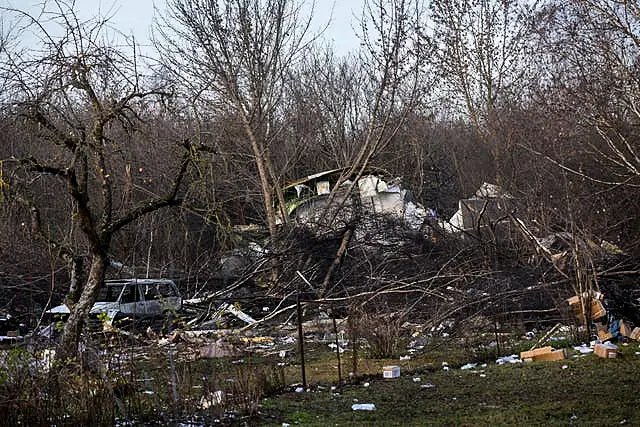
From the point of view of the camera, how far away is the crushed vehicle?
44.0 feet

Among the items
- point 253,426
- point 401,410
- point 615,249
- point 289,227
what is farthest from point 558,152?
point 253,426

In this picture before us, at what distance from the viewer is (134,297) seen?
1356cm

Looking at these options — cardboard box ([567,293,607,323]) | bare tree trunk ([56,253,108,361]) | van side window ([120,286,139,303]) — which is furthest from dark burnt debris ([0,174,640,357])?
bare tree trunk ([56,253,108,361])

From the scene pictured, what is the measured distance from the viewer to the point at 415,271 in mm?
14695

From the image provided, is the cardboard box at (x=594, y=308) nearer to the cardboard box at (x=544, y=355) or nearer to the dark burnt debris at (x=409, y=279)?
the dark burnt debris at (x=409, y=279)

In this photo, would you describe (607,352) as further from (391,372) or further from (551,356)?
(391,372)

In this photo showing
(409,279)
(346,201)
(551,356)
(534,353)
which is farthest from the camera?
(346,201)

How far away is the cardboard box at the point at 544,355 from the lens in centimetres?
934

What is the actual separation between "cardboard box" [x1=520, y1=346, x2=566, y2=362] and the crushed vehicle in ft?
21.0

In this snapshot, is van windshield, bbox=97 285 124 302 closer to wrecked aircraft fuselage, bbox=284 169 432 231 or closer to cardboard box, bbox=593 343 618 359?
wrecked aircraft fuselage, bbox=284 169 432 231

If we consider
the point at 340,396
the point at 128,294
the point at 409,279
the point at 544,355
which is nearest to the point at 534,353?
the point at 544,355

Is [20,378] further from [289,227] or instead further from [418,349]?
[289,227]

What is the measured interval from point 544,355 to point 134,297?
294 inches

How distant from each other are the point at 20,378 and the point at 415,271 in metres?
9.73
